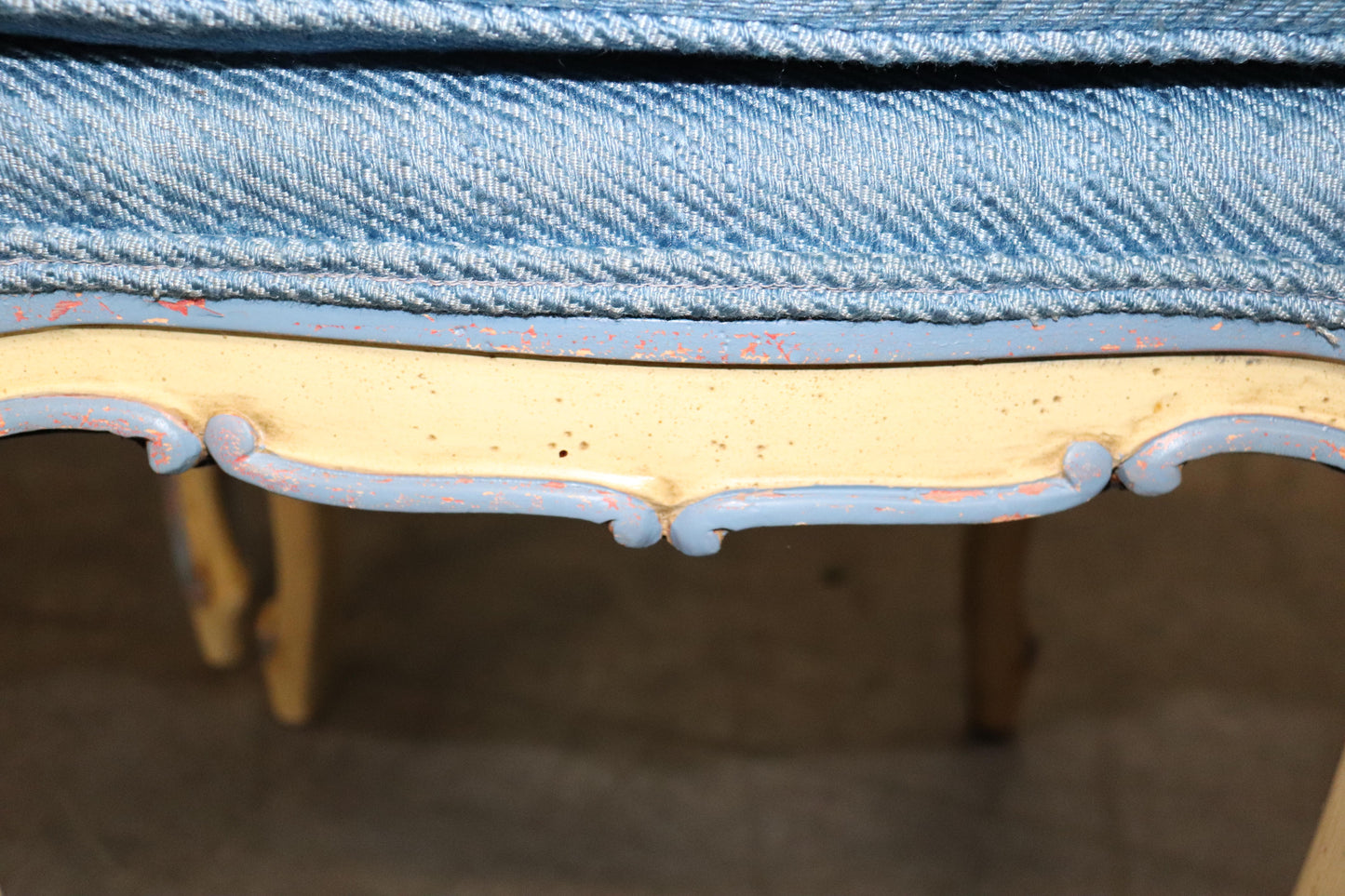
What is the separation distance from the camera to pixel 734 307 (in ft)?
1.03

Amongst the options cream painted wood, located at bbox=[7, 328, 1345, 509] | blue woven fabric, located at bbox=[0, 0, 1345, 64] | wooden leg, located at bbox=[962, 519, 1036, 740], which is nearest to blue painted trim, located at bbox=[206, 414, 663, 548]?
cream painted wood, located at bbox=[7, 328, 1345, 509]

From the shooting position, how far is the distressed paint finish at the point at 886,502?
34cm

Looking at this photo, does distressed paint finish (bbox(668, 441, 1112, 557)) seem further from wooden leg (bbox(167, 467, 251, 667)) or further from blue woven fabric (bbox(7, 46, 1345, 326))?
wooden leg (bbox(167, 467, 251, 667))

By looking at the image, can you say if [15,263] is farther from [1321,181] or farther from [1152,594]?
[1152,594]

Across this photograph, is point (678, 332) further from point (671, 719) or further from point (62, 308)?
point (671, 719)

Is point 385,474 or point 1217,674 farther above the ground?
point 1217,674

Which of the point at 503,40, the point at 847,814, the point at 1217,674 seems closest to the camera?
the point at 503,40

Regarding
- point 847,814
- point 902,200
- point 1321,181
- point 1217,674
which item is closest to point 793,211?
point 902,200

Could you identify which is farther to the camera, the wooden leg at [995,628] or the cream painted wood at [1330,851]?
the wooden leg at [995,628]

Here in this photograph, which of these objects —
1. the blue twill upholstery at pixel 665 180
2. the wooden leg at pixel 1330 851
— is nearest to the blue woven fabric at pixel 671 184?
the blue twill upholstery at pixel 665 180

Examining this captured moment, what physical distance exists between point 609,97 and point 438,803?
0.52m

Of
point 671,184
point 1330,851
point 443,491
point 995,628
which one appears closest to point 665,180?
point 671,184

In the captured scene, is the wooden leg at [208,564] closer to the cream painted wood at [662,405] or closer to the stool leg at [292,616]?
the stool leg at [292,616]

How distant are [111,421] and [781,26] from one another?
208mm
